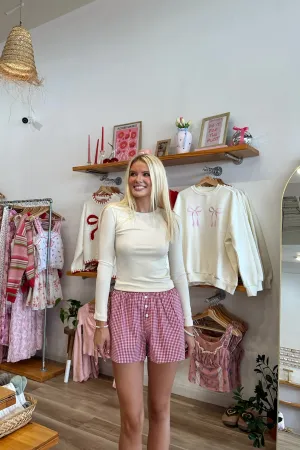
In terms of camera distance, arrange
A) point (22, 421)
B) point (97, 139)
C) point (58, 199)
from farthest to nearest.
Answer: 1. point (58, 199)
2. point (97, 139)
3. point (22, 421)

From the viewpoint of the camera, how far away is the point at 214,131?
2.61m

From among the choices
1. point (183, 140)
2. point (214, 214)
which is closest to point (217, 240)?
point (214, 214)

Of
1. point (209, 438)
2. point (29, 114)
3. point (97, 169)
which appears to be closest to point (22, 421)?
point (209, 438)

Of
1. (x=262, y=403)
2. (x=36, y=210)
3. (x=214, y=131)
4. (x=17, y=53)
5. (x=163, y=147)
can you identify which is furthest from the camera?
(x=36, y=210)

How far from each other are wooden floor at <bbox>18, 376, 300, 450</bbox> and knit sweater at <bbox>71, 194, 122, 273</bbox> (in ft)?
3.04

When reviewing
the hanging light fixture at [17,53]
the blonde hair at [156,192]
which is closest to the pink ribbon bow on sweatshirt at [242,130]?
the blonde hair at [156,192]

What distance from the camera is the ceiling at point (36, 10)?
3406 mm

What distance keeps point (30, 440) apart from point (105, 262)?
718mm

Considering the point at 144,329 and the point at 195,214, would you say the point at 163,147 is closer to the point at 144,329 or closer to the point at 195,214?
the point at 195,214

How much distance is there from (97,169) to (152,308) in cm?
181

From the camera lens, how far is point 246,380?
2.50 meters

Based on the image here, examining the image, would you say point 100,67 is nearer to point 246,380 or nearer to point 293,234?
point 293,234

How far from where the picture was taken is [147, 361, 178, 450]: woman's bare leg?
158 centimetres

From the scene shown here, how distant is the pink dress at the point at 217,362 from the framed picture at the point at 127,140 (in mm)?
1528
